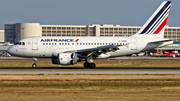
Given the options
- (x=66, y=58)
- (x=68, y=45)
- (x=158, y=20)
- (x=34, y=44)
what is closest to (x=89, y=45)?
(x=68, y=45)

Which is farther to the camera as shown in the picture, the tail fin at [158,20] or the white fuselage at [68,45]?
the tail fin at [158,20]

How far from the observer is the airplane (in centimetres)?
3988

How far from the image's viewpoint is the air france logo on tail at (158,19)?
1766 inches

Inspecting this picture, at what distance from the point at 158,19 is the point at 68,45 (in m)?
15.6

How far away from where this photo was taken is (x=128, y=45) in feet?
140

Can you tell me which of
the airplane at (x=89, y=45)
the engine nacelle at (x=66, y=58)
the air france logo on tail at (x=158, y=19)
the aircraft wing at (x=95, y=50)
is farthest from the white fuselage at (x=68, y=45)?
the engine nacelle at (x=66, y=58)

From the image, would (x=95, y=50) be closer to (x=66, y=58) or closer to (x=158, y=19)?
(x=66, y=58)

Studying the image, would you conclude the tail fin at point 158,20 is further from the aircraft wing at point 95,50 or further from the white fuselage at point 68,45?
the aircraft wing at point 95,50

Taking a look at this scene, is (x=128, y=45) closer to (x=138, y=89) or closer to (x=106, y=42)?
(x=106, y=42)

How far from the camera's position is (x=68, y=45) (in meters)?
41.4

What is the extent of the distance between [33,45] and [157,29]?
20251 mm

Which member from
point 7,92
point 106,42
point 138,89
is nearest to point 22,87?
point 7,92

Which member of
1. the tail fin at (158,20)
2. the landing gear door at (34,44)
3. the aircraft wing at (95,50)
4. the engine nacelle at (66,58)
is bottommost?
the engine nacelle at (66,58)

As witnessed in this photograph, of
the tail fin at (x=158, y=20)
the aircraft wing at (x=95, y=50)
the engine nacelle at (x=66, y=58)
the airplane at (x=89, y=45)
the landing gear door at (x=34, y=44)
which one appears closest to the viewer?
the engine nacelle at (x=66, y=58)
